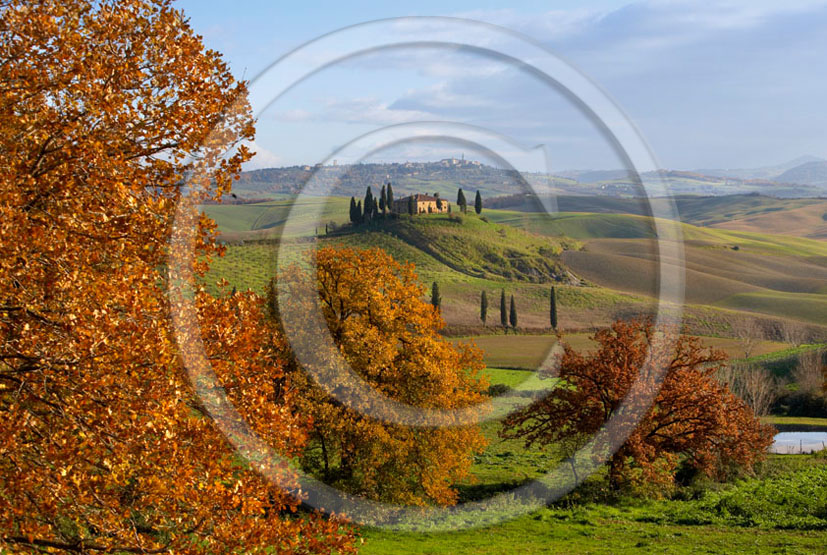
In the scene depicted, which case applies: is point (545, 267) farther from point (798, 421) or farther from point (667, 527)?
point (667, 527)

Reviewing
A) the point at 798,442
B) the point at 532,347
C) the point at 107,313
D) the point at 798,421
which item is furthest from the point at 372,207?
the point at 107,313

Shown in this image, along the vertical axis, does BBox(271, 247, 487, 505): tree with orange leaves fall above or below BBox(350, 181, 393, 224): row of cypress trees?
below

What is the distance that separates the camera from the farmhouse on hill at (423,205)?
11449 cm

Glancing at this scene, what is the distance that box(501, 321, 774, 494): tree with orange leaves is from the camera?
98.9ft

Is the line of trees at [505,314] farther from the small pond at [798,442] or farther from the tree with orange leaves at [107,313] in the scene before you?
the tree with orange leaves at [107,313]

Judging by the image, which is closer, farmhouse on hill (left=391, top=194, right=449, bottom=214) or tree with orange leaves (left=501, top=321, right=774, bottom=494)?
tree with orange leaves (left=501, top=321, right=774, bottom=494)

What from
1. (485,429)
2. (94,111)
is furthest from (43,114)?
(485,429)

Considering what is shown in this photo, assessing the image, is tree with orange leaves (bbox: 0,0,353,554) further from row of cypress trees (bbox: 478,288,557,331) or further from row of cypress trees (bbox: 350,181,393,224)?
row of cypress trees (bbox: 350,181,393,224)

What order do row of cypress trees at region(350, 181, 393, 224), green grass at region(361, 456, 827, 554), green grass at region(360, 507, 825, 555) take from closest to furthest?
green grass at region(360, 507, 825, 555) < green grass at region(361, 456, 827, 554) < row of cypress trees at region(350, 181, 393, 224)

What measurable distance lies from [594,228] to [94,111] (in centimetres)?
18037

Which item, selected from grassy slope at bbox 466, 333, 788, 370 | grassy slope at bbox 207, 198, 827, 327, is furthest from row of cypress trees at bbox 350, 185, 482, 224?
grassy slope at bbox 466, 333, 788, 370

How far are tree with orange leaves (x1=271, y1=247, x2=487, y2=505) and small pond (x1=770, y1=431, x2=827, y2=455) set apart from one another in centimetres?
2409

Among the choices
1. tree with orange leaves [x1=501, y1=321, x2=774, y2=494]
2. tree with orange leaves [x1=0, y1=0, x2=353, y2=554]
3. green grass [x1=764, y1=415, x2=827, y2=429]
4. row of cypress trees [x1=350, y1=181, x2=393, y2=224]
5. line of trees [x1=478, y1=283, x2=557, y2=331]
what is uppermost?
row of cypress trees [x1=350, y1=181, x2=393, y2=224]

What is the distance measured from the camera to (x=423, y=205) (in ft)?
401
